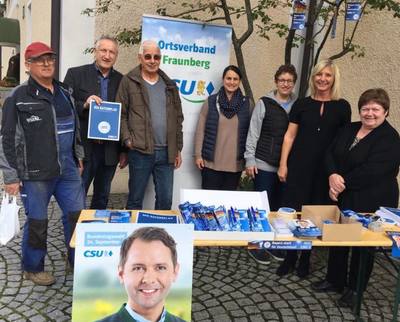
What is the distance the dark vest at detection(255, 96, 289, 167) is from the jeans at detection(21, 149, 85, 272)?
154cm

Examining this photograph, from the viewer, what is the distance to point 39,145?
9.34ft

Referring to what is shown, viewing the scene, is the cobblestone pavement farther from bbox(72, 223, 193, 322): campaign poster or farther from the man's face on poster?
the man's face on poster

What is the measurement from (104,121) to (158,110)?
1.64ft

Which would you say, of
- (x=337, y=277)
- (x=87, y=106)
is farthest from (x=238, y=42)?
(x=337, y=277)

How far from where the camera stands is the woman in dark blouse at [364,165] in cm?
292

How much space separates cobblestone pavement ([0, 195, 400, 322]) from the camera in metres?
3.00

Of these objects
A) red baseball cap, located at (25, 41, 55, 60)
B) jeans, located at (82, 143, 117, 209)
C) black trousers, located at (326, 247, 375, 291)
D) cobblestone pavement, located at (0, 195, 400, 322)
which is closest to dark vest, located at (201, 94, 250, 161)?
jeans, located at (82, 143, 117, 209)

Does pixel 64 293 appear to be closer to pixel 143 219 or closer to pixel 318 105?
pixel 143 219

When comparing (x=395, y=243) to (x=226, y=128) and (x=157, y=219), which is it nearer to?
(x=157, y=219)

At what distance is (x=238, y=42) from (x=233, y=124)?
1381 mm

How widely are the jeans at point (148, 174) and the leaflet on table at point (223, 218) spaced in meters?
1.13

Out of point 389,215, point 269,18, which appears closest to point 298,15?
point 269,18

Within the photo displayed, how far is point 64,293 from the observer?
3.16 m

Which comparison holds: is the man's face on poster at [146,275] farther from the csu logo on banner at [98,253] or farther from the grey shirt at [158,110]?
the grey shirt at [158,110]
